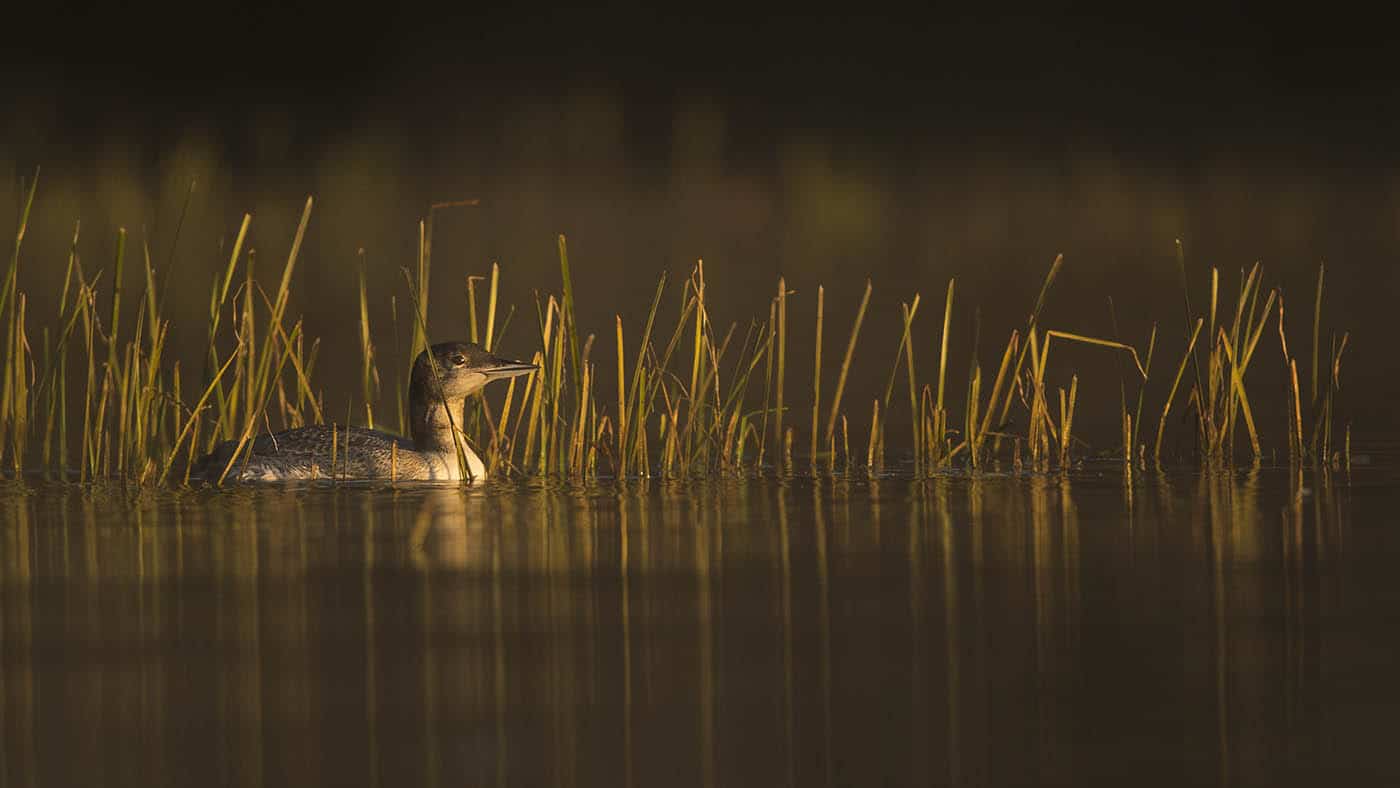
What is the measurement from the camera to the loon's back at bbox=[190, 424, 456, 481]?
10625 millimetres

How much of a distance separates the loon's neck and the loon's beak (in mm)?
201

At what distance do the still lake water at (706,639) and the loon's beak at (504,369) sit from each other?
119 centimetres

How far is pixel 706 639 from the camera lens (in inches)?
263

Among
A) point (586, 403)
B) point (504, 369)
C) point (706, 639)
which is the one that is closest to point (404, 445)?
point (504, 369)

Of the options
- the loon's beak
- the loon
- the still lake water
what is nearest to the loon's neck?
the loon

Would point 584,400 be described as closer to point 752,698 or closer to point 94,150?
point 752,698

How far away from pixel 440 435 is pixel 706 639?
4756 millimetres

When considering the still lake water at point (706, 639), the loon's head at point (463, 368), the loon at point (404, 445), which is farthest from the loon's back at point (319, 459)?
the still lake water at point (706, 639)

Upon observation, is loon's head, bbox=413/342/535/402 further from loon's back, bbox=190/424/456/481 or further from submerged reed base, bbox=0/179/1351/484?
loon's back, bbox=190/424/456/481

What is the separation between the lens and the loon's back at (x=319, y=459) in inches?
418

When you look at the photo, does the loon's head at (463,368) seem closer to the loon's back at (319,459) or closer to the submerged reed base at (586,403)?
the submerged reed base at (586,403)

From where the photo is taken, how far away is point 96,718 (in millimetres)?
5812

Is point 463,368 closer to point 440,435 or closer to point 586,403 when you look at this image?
point 440,435

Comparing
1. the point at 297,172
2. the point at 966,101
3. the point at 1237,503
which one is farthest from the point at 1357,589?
the point at 966,101
